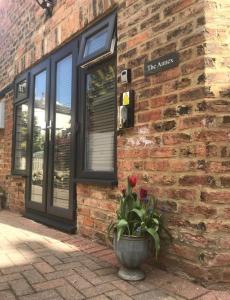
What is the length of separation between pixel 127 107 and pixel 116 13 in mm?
1047

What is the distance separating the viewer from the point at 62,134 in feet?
15.3

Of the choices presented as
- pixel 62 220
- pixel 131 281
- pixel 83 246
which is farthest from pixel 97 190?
pixel 131 281

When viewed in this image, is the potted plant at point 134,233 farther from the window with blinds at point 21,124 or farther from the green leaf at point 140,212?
the window with blinds at point 21,124

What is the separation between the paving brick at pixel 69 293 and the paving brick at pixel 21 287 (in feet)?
0.68

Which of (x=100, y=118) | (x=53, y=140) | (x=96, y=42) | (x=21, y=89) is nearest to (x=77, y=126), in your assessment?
(x=100, y=118)

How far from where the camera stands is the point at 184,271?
2613mm

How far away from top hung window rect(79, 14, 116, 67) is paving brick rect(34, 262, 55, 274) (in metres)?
2.10

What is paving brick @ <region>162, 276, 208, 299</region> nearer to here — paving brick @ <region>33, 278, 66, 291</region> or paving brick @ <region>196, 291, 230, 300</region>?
paving brick @ <region>196, 291, 230, 300</region>

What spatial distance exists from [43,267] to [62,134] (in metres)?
2.10

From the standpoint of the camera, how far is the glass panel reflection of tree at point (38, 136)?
17.1 ft

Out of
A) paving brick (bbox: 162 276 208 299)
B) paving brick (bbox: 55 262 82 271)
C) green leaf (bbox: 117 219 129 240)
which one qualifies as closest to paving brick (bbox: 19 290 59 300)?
paving brick (bbox: 55 262 82 271)

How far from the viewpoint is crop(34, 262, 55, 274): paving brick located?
283cm

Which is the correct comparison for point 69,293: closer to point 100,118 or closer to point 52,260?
point 52,260

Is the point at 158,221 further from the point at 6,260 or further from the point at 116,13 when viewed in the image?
the point at 116,13
